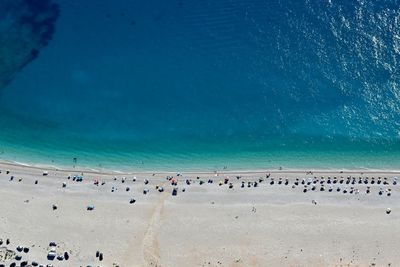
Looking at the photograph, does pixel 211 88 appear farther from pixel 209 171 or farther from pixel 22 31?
pixel 22 31

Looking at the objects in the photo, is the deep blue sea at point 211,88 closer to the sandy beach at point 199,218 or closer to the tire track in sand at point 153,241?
the sandy beach at point 199,218

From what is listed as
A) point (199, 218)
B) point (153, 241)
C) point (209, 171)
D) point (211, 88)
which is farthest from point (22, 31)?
point (199, 218)

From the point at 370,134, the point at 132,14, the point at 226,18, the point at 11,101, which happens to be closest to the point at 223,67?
the point at 226,18

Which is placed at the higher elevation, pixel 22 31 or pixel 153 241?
pixel 22 31

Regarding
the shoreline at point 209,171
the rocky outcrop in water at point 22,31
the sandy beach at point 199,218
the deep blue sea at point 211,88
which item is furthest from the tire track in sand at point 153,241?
the rocky outcrop in water at point 22,31

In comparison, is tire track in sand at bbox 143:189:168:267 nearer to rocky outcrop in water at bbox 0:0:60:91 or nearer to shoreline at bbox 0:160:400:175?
shoreline at bbox 0:160:400:175

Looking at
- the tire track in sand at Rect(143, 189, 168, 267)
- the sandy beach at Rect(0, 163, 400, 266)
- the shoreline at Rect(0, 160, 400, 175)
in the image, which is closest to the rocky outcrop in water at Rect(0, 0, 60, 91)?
the shoreline at Rect(0, 160, 400, 175)

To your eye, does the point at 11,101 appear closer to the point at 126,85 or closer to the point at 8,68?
the point at 8,68
